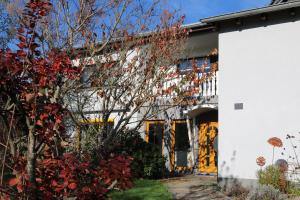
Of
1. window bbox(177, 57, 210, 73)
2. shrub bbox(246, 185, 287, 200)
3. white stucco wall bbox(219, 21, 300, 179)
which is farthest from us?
window bbox(177, 57, 210, 73)

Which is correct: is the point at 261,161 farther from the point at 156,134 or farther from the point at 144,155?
the point at 156,134

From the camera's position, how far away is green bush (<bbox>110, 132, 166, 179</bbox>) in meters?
15.7

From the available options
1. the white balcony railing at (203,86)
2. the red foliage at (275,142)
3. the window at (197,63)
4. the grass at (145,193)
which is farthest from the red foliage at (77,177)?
the window at (197,63)

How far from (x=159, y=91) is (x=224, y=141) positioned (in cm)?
295

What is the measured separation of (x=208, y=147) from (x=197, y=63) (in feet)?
11.7

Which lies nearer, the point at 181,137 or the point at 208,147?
the point at 208,147

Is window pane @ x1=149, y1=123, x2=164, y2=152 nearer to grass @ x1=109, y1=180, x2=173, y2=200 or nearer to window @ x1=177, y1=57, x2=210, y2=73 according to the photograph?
window @ x1=177, y1=57, x2=210, y2=73

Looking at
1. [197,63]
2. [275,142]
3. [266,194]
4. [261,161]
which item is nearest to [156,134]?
[197,63]

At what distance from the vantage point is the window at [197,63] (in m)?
16.7

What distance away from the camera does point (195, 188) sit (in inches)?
515

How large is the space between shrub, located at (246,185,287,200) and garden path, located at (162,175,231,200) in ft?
2.67

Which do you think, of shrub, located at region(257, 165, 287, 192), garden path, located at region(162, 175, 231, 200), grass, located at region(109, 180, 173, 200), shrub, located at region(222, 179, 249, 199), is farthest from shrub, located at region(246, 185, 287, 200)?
grass, located at region(109, 180, 173, 200)

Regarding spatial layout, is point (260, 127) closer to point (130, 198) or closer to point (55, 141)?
point (130, 198)

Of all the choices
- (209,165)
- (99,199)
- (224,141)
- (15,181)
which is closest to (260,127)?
(224,141)
